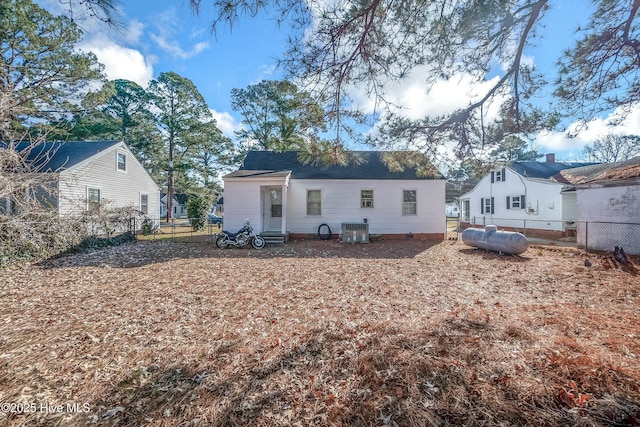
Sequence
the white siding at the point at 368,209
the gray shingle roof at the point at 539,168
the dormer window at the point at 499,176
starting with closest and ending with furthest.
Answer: the white siding at the point at 368,209 < the gray shingle roof at the point at 539,168 < the dormer window at the point at 499,176

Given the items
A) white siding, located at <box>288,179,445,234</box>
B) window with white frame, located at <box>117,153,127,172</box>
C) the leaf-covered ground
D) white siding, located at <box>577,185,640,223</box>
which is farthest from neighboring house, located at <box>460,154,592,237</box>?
window with white frame, located at <box>117,153,127,172</box>

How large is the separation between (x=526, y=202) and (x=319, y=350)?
685 inches

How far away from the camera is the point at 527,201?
591 inches

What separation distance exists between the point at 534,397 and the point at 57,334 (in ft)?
17.2

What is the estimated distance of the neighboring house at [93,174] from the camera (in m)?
11.9

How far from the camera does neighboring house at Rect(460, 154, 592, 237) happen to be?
1322 cm

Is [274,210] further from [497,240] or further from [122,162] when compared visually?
[122,162]

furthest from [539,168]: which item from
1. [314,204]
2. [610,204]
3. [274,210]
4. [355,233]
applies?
[274,210]

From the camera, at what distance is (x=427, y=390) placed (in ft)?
7.29

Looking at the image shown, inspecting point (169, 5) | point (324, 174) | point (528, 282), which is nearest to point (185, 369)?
point (169, 5)

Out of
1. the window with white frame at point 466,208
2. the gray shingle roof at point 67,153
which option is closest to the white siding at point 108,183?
the gray shingle roof at point 67,153

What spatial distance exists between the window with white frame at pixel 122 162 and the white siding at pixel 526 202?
2021cm

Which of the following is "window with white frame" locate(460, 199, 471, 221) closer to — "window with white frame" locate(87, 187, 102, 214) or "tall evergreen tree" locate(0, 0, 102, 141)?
"window with white frame" locate(87, 187, 102, 214)

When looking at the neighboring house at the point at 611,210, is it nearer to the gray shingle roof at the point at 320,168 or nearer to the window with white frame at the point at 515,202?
the window with white frame at the point at 515,202
